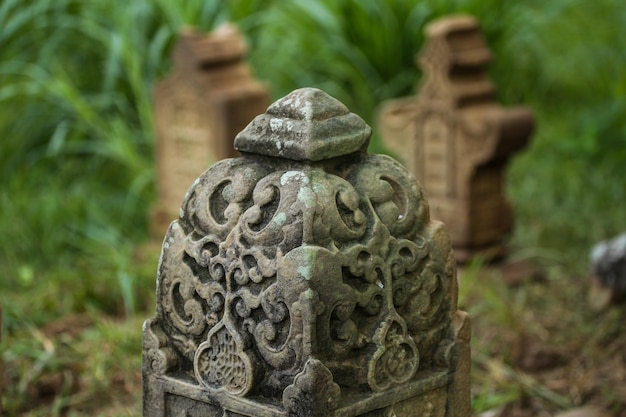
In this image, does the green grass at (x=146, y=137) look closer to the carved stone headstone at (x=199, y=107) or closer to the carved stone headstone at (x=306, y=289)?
the carved stone headstone at (x=199, y=107)

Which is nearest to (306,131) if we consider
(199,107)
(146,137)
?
(199,107)

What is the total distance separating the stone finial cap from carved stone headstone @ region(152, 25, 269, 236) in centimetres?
265

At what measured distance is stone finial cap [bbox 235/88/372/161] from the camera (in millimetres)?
2666

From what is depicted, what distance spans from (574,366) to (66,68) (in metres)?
3.43

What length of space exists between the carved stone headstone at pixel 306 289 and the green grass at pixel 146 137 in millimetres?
2012

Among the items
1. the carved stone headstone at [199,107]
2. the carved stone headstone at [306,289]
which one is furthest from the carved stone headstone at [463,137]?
the carved stone headstone at [306,289]

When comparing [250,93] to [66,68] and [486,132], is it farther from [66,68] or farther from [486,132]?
[66,68]

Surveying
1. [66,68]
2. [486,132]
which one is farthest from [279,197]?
[66,68]

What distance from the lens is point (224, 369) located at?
2666 millimetres

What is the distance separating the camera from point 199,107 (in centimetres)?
558

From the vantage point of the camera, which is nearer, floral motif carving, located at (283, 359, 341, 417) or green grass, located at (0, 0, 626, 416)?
floral motif carving, located at (283, 359, 341, 417)

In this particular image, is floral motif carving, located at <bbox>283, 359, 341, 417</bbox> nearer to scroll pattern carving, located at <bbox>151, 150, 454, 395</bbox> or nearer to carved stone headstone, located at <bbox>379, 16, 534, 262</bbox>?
scroll pattern carving, located at <bbox>151, 150, 454, 395</bbox>

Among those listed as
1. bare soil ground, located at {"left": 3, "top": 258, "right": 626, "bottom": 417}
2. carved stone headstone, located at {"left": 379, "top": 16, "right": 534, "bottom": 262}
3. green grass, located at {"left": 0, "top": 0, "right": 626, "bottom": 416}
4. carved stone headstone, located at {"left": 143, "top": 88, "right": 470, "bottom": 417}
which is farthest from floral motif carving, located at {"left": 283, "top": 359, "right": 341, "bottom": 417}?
carved stone headstone, located at {"left": 379, "top": 16, "right": 534, "bottom": 262}

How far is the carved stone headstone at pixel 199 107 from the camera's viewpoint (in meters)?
5.44
